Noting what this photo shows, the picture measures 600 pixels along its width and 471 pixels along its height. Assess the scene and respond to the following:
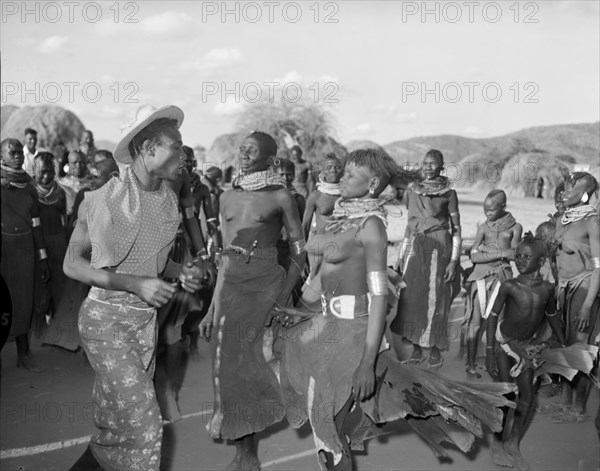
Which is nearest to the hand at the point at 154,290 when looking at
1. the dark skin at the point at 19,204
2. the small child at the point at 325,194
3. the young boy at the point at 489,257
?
the dark skin at the point at 19,204

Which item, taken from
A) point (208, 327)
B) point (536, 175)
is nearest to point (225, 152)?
point (536, 175)

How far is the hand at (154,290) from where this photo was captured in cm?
295

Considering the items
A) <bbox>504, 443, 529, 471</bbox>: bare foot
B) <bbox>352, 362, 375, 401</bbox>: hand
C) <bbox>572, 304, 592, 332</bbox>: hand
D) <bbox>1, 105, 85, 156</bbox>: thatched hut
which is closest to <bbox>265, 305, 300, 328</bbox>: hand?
<bbox>352, 362, 375, 401</bbox>: hand

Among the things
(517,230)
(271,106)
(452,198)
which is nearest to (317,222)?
(452,198)

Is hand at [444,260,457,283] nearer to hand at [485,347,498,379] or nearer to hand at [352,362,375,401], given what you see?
hand at [485,347,498,379]

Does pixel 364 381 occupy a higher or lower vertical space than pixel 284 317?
lower

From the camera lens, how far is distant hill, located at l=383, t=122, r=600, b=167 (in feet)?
91.5

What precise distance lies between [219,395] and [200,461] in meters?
0.47

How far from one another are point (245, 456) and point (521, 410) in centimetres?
175

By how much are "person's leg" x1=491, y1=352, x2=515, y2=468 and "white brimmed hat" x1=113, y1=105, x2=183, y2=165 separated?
8.48 ft

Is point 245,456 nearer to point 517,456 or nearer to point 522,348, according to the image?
point 517,456

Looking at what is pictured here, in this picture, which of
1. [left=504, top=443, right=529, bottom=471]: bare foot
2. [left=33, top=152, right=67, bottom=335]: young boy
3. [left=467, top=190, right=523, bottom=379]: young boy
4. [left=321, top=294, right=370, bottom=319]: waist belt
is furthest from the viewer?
[left=33, top=152, right=67, bottom=335]: young boy

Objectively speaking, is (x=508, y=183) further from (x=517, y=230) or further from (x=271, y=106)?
(x=517, y=230)

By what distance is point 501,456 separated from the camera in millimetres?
4461
